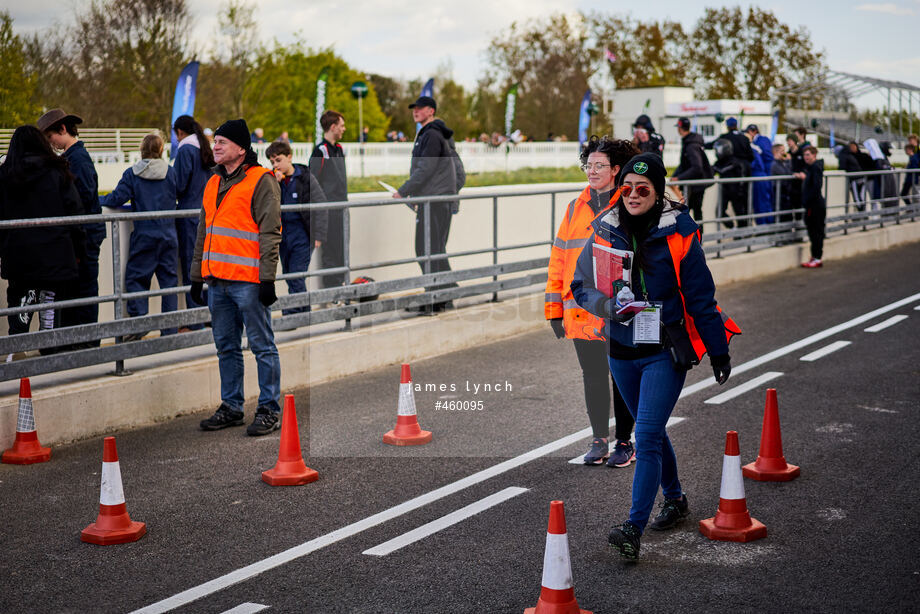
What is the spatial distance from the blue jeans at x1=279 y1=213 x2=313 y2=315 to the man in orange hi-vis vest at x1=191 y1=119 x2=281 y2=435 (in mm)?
2433

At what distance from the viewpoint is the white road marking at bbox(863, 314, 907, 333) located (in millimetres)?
11798

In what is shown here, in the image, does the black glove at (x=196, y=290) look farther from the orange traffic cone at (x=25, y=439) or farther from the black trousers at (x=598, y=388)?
the black trousers at (x=598, y=388)

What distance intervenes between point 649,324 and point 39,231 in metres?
5.05

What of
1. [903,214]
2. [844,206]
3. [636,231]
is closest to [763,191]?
[844,206]

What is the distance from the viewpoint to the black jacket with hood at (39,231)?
25.9ft

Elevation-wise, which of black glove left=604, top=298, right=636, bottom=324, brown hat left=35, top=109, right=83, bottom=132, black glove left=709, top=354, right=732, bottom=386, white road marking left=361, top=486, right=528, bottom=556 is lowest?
white road marking left=361, top=486, right=528, bottom=556

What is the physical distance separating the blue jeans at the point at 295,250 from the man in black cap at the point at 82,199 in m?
1.87

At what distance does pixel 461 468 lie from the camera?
6.73 meters

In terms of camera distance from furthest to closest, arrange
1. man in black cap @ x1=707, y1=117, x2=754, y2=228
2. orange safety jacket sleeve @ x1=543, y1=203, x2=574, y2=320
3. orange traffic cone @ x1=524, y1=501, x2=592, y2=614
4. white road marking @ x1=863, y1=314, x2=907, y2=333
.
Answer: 1. man in black cap @ x1=707, y1=117, x2=754, y2=228
2. white road marking @ x1=863, y1=314, x2=907, y2=333
3. orange safety jacket sleeve @ x1=543, y1=203, x2=574, y2=320
4. orange traffic cone @ x1=524, y1=501, x2=592, y2=614

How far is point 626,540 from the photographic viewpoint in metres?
4.92

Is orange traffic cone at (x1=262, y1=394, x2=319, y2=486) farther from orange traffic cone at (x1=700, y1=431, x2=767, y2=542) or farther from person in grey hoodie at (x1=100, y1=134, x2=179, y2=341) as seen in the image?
person in grey hoodie at (x1=100, y1=134, x2=179, y2=341)

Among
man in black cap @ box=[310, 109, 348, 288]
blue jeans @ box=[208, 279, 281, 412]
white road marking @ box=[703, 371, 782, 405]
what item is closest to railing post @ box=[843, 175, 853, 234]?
white road marking @ box=[703, 371, 782, 405]

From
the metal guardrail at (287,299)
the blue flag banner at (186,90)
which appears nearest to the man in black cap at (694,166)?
the metal guardrail at (287,299)

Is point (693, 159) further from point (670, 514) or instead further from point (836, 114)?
point (836, 114)
